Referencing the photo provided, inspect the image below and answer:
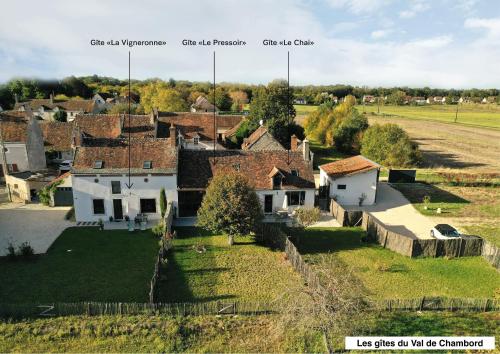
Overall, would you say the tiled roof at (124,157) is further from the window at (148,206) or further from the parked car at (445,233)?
the parked car at (445,233)

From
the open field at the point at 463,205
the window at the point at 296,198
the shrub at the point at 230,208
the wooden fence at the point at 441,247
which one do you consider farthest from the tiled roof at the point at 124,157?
the open field at the point at 463,205

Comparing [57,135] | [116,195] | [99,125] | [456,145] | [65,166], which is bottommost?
[456,145]

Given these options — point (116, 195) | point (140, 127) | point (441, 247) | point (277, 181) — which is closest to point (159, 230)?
point (116, 195)

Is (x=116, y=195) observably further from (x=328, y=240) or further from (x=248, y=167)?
(x=328, y=240)

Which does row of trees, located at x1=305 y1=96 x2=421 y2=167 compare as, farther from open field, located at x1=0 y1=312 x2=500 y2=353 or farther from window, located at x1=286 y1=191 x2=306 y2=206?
open field, located at x1=0 y1=312 x2=500 y2=353

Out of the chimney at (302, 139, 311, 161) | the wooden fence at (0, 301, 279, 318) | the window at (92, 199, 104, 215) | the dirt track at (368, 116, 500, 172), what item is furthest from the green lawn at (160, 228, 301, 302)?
the dirt track at (368, 116, 500, 172)

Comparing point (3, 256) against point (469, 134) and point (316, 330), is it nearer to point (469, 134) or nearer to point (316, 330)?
point (316, 330)
